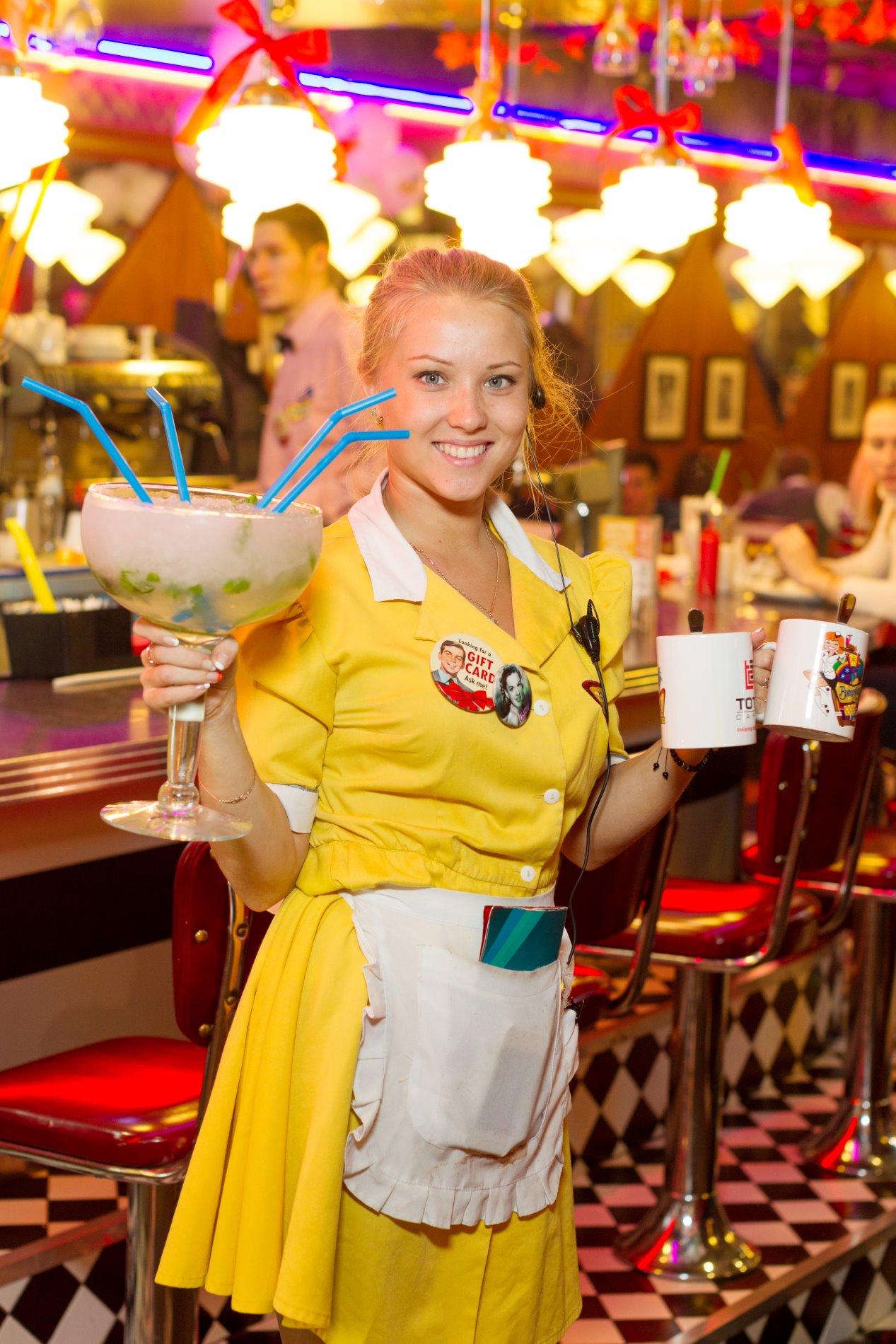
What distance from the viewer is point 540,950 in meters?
1.70

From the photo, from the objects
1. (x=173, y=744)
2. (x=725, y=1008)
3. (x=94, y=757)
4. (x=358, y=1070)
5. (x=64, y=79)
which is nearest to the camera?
(x=173, y=744)

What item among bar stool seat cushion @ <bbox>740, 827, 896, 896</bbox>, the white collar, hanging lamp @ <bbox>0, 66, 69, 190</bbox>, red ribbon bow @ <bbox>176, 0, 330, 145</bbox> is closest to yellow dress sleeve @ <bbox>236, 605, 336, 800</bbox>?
the white collar

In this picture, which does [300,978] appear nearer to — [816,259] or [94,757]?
[94,757]

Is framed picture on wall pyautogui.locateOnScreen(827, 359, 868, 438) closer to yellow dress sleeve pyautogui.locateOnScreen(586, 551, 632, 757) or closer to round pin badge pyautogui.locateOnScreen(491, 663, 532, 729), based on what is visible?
yellow dress sleeve pyautogui.locateOnScreen(586, 551, 632, 757)

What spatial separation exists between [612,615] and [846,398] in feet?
36.2

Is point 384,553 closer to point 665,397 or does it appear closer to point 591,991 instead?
point 591,991

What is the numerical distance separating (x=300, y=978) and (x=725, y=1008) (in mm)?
1554

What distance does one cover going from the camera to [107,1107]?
1.93 meters

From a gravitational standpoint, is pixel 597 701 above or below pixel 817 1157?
above

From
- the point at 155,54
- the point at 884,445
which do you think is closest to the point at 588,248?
the point at 155,54

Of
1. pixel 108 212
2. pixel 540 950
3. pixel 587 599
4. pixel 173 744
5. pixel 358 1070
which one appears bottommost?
pixel 358 1070

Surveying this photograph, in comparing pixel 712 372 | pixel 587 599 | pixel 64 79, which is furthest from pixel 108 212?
pixel 587 599

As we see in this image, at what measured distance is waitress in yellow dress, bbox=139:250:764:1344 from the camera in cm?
163

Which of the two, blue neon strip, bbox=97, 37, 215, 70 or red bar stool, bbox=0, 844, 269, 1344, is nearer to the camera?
red bar stool, bbox=0, 844, 269, 1344
